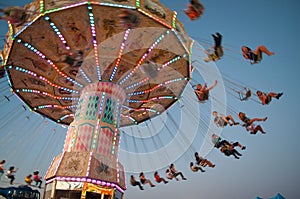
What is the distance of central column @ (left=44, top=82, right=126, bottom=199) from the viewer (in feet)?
31.1

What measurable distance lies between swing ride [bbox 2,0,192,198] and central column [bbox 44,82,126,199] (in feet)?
0.11

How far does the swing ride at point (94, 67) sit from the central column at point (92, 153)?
0.03 m

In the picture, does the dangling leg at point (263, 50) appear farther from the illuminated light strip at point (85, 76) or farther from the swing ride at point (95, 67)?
the illuminated light strip at point (85, 76)

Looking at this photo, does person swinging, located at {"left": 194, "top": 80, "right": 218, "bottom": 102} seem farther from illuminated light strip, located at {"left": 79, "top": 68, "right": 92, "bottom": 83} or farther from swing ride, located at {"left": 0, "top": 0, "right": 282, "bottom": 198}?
illuminated light strip, located at {"left": 79, "top": 68, "right": 92, "bottom": 83}

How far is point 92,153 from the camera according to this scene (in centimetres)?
987

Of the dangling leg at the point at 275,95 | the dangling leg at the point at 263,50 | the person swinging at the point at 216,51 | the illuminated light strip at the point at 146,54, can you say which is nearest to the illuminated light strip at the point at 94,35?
the illuminated light strip at the point at 146,54

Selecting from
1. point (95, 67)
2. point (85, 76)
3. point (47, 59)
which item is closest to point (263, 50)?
point (95, 67)

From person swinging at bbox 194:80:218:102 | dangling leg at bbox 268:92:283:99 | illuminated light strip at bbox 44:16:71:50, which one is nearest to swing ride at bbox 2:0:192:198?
illuminated light strip at bbox 44:16:71:50

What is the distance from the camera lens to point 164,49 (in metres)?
10.3

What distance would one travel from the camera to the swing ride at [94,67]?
349 inches

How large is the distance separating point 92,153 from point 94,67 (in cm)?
350

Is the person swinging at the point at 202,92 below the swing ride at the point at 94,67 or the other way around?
below

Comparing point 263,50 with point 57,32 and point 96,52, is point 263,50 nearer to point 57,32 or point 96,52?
point 96,52

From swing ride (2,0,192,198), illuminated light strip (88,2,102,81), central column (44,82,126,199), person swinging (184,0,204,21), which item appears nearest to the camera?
person swinging (184,0,204,21)
